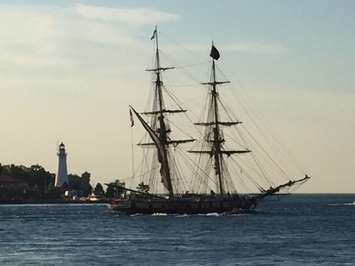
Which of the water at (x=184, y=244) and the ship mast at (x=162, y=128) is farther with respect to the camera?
the ship mast at (x=162, y=128)

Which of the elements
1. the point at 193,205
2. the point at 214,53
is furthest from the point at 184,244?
the point at 214,53

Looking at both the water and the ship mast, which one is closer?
the water

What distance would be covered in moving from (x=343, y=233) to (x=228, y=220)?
29.6m

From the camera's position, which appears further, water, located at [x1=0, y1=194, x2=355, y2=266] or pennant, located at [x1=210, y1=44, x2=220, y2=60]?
pennant, located at [x1=210, y1=44, x2=220, y2=60]

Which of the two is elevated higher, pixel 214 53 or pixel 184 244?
pixel 214 53

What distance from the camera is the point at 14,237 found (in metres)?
115

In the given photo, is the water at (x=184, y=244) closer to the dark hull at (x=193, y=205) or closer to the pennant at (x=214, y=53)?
the dark hull at (x=193, y=205)

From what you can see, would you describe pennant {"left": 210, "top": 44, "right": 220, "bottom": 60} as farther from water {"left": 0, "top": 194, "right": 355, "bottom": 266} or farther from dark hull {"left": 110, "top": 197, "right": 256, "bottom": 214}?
water {"left": 0, "top": 194, "right": 355, "bottom": 266}

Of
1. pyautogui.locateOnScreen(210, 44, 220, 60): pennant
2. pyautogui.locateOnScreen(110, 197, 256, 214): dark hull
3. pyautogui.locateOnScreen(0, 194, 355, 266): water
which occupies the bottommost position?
pyautogui.locateOnScreen(0, 194, 355, 266): water

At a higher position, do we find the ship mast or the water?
the ship mast

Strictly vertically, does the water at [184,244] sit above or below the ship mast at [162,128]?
below

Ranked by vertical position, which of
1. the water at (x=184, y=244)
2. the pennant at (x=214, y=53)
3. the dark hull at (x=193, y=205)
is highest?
the pennant at (x=214, y=53)

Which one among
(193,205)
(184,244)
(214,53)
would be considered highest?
(214,53)

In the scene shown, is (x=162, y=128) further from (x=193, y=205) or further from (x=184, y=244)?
(x=184, y=244)
